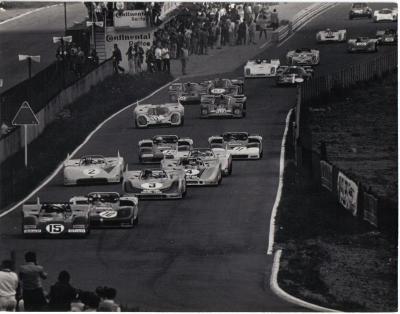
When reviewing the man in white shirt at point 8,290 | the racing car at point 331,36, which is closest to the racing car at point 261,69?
the racing car at point 331,36

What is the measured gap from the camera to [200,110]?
59.2 m

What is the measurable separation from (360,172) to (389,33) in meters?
35.3

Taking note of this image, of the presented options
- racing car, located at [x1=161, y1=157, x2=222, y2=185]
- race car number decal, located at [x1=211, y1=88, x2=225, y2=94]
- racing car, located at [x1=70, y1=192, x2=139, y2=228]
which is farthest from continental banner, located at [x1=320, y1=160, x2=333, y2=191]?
race car number decal, located at [x1=211, y1=88, x2=225, y2=94]

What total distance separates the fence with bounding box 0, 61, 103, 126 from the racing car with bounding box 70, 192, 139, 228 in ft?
33.4

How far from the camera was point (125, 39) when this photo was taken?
69250 mm

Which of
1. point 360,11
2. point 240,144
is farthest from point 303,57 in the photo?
point 240,144

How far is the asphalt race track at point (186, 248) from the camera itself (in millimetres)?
27875

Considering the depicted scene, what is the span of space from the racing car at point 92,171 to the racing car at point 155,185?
2545mm

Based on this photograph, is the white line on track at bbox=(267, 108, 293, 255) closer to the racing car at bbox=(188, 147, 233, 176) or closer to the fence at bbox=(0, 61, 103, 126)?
the racing car at bbox=(188, 147, 233, 176)

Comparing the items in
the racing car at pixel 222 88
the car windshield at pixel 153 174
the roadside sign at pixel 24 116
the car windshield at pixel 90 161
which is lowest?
the car windshield at pixel 90 161

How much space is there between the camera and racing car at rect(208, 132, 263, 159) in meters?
46.6

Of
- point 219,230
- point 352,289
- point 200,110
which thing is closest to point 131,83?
point 200,110

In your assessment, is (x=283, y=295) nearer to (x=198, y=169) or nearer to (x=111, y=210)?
(x=111, y=210)

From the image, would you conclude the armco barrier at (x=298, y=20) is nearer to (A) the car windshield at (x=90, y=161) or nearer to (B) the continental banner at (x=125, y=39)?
(B) the continental banner at (x=125, y=39)
